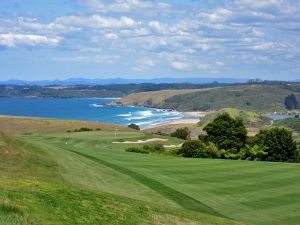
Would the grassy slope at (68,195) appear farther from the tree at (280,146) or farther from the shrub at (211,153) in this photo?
the tree at (280,146)

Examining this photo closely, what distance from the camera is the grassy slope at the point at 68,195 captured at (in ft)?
46.7

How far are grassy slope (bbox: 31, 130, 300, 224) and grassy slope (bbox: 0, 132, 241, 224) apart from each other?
1.35 m

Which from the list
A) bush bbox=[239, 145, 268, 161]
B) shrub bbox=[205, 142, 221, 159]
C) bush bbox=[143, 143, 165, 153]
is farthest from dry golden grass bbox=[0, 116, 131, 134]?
bush bbox=[239, 145, 268, 161]

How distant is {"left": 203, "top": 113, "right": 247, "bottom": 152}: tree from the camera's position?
235 ft

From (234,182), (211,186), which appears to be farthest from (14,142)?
(234,182)

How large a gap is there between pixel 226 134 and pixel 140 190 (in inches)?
1892

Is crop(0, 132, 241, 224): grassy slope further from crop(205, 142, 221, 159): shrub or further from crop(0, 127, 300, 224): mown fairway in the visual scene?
crop(205, 142, 221, 159): shrub

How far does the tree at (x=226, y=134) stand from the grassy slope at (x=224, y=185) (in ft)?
103

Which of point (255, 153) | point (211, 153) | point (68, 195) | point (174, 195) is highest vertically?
point (68, 195)

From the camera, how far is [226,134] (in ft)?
237

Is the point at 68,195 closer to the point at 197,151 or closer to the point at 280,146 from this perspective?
the point at 197,151

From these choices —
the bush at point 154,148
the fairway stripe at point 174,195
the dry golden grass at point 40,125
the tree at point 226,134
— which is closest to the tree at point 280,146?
the tree at point 226,134

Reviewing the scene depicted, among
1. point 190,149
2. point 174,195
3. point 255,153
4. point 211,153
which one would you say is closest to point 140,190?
point 174,195

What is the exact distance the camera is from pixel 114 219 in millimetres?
15484
